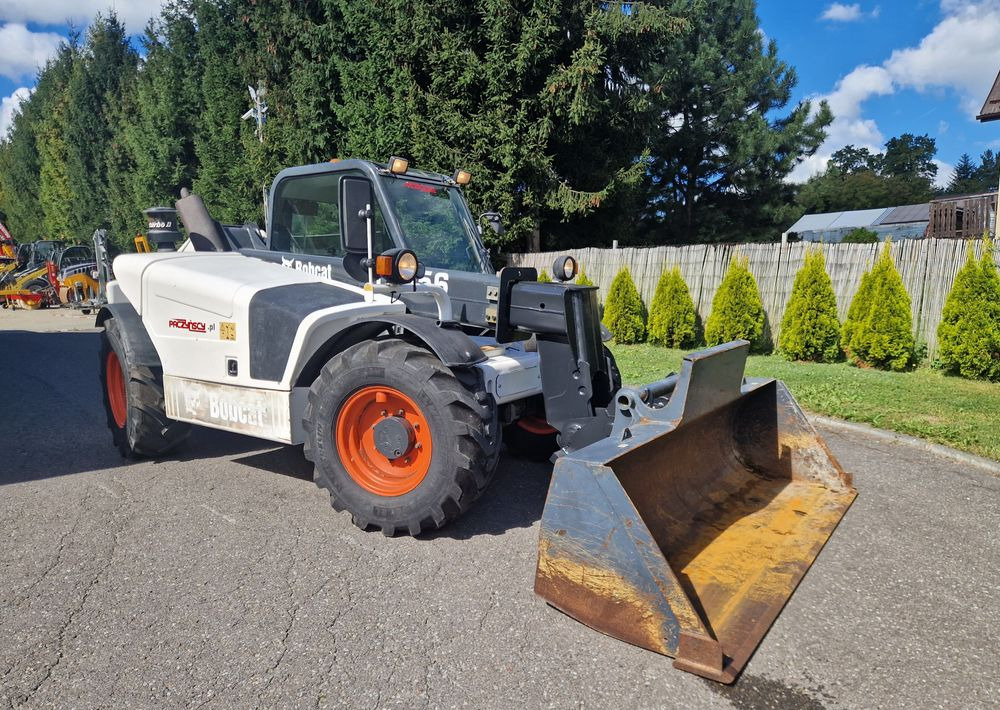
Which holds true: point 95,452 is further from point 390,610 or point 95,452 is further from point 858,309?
point 858,309

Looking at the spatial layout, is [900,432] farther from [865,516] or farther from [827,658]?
[827,658]

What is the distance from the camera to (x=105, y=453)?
5.60m

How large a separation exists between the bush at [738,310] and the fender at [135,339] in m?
8.77

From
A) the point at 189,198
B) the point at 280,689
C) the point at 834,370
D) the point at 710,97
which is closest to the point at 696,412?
the point at 280,689

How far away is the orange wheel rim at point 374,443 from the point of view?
150 inches

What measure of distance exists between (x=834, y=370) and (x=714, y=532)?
698 cm

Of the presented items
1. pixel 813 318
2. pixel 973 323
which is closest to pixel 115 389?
pixel 813 318

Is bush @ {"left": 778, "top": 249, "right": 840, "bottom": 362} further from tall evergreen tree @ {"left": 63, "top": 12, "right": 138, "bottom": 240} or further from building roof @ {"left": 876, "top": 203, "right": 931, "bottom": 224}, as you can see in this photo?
building roof @ {"left": 876, "top": 203, "right": 931, "bottom": 224}

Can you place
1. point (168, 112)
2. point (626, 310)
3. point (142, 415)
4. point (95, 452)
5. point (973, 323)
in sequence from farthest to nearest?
point (168, 112) < point (626, 310) < point (973, 323) < point (95, 452) < point (142, 415)

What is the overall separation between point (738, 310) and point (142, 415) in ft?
30.0

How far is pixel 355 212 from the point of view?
4.09m

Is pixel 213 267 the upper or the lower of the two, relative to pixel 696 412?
upper

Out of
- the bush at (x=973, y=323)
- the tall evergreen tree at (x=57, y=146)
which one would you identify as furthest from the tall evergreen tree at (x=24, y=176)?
the bush at (x=973, y=323)

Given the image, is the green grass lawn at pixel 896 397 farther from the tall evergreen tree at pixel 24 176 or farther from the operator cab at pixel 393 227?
the tall evergreen tree at pixel 24 176
